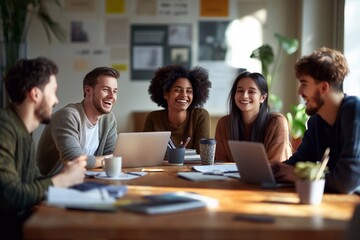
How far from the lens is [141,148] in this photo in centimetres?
247

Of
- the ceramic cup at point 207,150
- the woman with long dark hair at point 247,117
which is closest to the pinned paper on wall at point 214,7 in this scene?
the woman with long dark hair at point 247,117

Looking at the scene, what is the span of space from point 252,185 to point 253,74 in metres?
1.11

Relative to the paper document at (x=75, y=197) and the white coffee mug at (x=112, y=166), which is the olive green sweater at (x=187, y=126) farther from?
the paper document at (x=75, y=197)

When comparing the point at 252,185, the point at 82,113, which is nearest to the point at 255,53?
the point at 82,113

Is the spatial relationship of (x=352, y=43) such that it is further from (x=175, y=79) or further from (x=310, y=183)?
(x=310, y=183)

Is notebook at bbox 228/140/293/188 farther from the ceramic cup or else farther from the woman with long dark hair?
the woman with long dark hair

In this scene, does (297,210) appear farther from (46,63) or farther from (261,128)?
(261,128)

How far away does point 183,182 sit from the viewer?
6.67 feet

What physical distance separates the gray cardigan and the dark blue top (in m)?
1.02

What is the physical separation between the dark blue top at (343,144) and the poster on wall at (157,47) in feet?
8.59

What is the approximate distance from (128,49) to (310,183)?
3314 mm

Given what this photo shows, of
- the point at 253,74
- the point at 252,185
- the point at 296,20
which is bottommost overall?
the point at 252,185

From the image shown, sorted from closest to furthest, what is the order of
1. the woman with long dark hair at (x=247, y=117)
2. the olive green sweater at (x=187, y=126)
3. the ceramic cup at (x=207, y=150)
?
the ceramic cup at (x=207, y=150)
the woman with long dark hair at (x=247, y=117)
the olive green sweater at (x=187, y=126)

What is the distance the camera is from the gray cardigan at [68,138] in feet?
8.70
